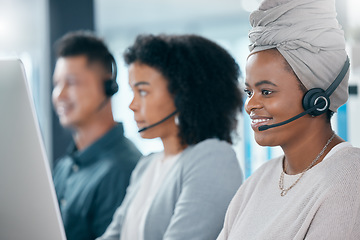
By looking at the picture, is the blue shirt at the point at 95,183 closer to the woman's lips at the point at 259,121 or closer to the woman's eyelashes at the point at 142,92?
the woman's eyelashes at the point at 142,92

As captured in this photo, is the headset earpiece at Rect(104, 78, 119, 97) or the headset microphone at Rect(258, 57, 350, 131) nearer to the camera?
the headset microphone at Rect(258, 57, 350, 131)

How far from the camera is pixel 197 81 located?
61.8 inches

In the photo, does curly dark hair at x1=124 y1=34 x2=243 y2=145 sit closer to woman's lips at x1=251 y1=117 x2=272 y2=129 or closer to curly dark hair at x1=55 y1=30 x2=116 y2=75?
woman's lips at x1=251 y1=117 x2=272 y2=129

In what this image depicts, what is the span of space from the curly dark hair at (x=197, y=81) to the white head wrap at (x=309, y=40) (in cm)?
54

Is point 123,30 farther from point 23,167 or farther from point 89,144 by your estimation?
point 23,167

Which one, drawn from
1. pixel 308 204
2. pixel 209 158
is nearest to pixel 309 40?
pixel 308 204

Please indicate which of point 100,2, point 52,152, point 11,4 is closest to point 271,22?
point 52,152

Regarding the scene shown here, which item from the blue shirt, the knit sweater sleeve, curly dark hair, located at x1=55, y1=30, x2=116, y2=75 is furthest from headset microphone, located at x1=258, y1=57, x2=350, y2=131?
curly dark hair, located at x1=55, y1=30, x2=116, y2=75

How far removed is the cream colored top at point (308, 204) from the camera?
2.81 ft

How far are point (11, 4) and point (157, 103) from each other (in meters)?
1.92

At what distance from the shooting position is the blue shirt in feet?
6.18

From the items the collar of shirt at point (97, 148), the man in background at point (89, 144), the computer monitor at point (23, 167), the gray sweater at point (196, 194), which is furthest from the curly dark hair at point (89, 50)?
the computer monitor at point (23, 167)

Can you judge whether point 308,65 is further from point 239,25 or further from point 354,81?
point 239,25

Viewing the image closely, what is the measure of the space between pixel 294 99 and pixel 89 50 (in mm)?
1503
